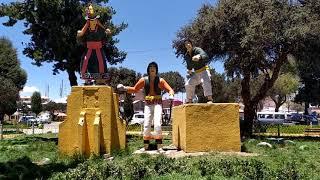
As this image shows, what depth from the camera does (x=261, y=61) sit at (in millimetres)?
24688

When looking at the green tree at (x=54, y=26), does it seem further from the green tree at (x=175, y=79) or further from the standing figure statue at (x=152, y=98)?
the green tree at (x=175, y=79)

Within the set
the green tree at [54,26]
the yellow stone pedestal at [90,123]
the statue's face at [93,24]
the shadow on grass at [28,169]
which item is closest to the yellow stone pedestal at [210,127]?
the yellow stone pedestal at [90,123]

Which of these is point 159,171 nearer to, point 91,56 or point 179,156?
point 179,156

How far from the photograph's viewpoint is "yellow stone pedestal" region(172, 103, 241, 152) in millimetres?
11312

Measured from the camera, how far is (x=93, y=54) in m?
13.1

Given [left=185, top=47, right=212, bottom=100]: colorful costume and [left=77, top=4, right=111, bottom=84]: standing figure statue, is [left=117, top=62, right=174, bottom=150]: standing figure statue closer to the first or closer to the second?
[left=185, top=47, right=212, bottom=100]: colorful costume

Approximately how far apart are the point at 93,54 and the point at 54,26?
31.1ft

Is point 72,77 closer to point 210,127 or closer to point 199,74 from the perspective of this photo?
point 199,74

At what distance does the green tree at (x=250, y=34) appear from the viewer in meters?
22.8

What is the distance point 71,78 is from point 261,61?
935 cm

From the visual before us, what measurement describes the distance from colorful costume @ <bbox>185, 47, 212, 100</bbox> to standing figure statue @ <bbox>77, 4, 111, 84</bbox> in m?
2.31

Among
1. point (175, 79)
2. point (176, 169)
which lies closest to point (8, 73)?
point (175, 79)

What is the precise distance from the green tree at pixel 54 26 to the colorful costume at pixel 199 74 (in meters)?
10.2

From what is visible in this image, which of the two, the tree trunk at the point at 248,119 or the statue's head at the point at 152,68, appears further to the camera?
the tree trunk at the point at 248,119
